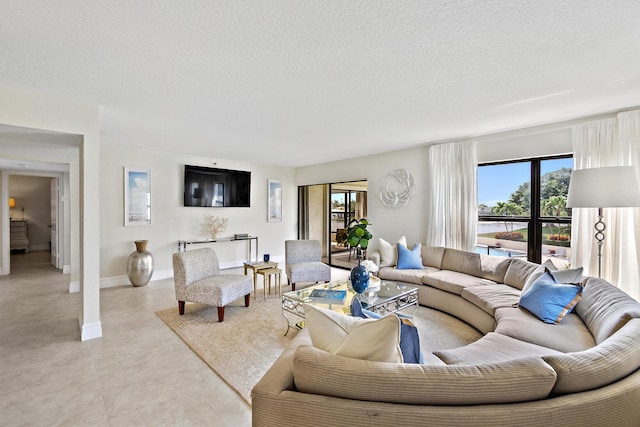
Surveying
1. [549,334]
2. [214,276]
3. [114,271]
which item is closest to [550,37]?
[549,334]

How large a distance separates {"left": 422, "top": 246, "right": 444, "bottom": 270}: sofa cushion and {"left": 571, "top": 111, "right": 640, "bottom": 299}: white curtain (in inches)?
60.5

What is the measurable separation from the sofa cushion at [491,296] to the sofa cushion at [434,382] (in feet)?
6.55

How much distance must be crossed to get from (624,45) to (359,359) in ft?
8.57

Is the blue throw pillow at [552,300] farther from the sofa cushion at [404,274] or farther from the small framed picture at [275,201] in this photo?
the small framed picture at [275,201]

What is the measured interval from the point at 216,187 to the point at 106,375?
14.3ft

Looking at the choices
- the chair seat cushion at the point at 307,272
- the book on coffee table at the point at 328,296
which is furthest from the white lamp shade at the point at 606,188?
the chair seat cushion at the point at 307,272

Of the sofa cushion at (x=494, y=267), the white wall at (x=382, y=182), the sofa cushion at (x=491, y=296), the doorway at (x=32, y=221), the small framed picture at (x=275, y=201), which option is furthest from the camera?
the small framed picture at (x=275, y=201)

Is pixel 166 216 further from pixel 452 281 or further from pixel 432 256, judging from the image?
pixel 452 281

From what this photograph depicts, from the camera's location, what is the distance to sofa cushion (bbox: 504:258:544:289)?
3.25 metres

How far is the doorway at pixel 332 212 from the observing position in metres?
7.47

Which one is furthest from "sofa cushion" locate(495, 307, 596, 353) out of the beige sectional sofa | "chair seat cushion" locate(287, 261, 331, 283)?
"chair seat cushion" locate(287, 261, 331, 283)

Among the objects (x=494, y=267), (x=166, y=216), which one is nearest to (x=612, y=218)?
(x=494, y=267)

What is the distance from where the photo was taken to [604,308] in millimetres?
2115

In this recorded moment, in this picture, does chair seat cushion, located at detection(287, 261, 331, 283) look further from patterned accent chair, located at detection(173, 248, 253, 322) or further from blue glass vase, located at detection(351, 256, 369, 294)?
blue glass vase, located at detection(351, 256, 369, 294)
